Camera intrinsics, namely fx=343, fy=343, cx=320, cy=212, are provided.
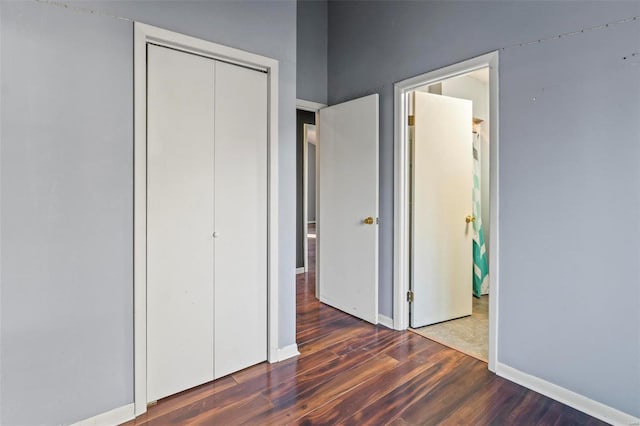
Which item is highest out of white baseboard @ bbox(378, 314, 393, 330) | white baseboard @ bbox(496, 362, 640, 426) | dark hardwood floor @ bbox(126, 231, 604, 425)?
white baseboard @ bbox(378, 314, 393, 330)

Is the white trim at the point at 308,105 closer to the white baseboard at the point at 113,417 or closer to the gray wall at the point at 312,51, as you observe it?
the gray wall at the point at 312,51

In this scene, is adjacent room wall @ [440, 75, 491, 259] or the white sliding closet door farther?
adjacent room wall @ [440, 75, 491, 259]

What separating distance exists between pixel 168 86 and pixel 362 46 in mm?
1962

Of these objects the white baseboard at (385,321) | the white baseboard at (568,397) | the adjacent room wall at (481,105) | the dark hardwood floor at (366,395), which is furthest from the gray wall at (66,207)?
the adjacent room wall at (481,105)

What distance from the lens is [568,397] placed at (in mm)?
1897

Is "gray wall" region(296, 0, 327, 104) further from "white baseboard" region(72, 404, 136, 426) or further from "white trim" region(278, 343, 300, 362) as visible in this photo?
"white baseboard" region(72, 404, 136, 426)

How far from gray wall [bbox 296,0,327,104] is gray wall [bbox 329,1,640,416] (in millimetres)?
1430

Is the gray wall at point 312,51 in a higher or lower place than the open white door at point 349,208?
higher

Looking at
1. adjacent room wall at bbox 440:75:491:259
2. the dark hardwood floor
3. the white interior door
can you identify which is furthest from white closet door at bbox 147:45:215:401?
adjacent room wall at bbox 440:75:491:259

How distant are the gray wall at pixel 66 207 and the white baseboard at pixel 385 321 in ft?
6.50

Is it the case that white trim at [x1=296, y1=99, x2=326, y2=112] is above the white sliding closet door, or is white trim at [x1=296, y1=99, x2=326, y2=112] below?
above

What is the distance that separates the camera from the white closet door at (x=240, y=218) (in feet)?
6.94

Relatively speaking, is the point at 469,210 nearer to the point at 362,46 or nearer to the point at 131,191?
the point at 362,46

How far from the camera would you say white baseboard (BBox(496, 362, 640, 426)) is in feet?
5.66
